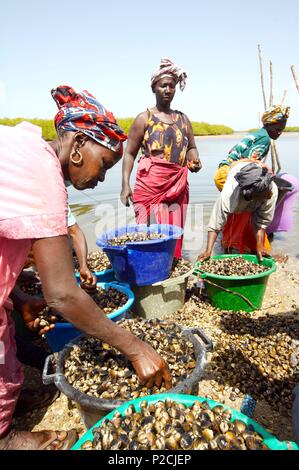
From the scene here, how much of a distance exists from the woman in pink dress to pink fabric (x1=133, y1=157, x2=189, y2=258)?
7.27 feet

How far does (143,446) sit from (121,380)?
48 cm

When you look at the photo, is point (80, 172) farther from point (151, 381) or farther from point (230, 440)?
point (230, 440)

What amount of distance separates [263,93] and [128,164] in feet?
20.4

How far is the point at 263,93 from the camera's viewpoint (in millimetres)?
8586

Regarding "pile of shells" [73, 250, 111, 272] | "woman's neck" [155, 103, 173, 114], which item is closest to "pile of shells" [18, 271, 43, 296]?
"pile of shells" [73, 250, 111, 272]

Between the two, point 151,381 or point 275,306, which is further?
point 275,306

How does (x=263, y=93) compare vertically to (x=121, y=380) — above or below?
above

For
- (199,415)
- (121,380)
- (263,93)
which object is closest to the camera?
(199,415)

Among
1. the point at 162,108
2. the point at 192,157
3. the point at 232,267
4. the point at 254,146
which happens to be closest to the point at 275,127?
the point at 254,146

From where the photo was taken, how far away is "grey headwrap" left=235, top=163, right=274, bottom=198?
3.70 m

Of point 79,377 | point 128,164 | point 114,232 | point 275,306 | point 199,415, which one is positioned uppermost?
point 128,164

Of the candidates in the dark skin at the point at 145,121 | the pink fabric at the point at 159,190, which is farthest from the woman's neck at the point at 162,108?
the pink fabric at the point at 159,190

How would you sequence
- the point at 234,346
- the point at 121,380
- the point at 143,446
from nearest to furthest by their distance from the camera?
the point at 143,446
the point at 121,380
the point at 234,346

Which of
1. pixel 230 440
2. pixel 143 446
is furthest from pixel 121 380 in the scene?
pixel 230 440
